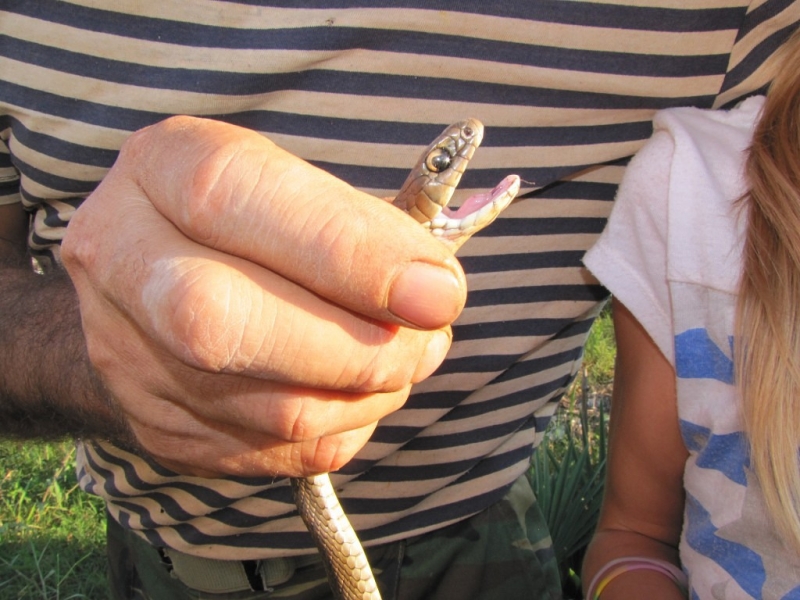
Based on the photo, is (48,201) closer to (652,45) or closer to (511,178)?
(511,178)

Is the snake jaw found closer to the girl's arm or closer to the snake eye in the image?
the snake eye

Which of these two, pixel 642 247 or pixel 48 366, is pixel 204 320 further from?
pixel 642 247

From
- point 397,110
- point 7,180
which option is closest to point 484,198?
point 397,110

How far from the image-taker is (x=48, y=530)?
124 inches

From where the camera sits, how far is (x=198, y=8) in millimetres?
1328

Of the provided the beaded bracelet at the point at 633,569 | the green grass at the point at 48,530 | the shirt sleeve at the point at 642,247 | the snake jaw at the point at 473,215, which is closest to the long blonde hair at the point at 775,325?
the shirt sleeve at the point at 642,247

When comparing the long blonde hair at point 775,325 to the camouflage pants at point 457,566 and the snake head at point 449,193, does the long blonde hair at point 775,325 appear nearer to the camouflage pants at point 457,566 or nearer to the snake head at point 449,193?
the snake head at point 449,193

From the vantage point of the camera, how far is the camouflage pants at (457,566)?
1.84m

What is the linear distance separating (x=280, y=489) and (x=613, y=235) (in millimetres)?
832

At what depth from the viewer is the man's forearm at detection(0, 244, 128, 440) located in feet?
4.43

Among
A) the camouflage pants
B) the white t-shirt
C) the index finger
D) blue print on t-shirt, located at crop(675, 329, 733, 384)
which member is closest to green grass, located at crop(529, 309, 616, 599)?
the camouflage pants

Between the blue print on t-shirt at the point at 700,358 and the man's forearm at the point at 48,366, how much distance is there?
38.5 inches

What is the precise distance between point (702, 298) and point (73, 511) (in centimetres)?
272

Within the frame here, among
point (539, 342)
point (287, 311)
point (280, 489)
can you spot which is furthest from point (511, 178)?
point (280, 489)
